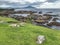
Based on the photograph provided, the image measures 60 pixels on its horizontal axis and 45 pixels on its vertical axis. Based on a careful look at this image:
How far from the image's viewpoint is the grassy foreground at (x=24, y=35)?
15000mm

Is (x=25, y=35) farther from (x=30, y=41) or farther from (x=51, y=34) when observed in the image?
(x=51, y=34)

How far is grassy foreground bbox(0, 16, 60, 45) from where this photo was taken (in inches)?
591

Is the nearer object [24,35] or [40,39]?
[40,39]

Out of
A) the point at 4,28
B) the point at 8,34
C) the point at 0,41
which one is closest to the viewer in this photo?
the point at 0,41

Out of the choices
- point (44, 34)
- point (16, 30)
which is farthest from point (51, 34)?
point (16, 30)

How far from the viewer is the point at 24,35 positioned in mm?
15883

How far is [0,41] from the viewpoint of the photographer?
1501 cm

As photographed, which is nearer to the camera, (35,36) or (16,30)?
(35,36)

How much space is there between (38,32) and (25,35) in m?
1.25

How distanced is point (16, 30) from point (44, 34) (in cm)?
227

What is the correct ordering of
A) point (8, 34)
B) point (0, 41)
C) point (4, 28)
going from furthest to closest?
point (4, 28)
point (8, 34)
point (0, 41)

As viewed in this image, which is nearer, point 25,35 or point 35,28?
point 25,35

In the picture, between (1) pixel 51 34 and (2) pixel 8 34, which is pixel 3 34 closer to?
(2) pixel 8 34

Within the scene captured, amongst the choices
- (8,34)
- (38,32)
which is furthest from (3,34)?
(38,32)
